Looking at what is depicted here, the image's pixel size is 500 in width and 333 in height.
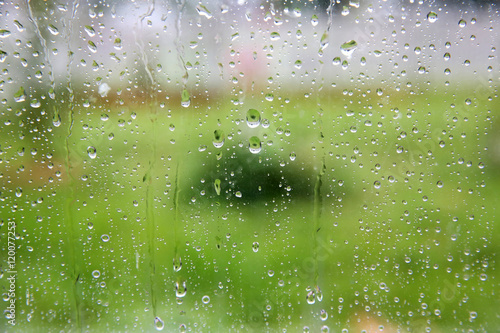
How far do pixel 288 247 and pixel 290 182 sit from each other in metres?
0.19

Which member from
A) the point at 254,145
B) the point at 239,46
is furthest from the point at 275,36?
the point at 254,145

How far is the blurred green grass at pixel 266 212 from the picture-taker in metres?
0.94

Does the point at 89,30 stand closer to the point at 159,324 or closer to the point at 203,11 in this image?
the point at 203,11

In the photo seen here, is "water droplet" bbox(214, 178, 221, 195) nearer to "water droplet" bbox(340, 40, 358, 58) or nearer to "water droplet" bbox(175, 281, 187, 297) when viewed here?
"water droplet" bbox(175, 281, 187, 297)

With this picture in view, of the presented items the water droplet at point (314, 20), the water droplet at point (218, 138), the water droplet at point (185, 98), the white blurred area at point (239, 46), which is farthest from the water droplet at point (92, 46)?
the water droplet at point (314, 20)

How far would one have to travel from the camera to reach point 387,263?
0.95 meters

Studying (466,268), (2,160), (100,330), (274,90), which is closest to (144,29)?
(274,90)

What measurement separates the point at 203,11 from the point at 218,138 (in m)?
0.36

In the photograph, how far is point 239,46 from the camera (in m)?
0.94

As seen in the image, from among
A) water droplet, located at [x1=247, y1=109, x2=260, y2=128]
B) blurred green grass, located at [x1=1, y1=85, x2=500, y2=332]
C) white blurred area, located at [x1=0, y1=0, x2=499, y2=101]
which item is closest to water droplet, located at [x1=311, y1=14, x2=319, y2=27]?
white blurred area, located at [x1=0, y1=0, x2=499, y2=101]

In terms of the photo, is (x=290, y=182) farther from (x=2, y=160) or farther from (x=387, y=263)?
(x=2, y=160)

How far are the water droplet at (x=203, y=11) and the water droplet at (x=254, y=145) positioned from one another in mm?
366

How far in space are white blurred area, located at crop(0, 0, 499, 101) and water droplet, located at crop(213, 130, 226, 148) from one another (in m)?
0.12

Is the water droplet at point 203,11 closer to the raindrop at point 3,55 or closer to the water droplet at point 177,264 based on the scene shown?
the raindrop at point 3,55
